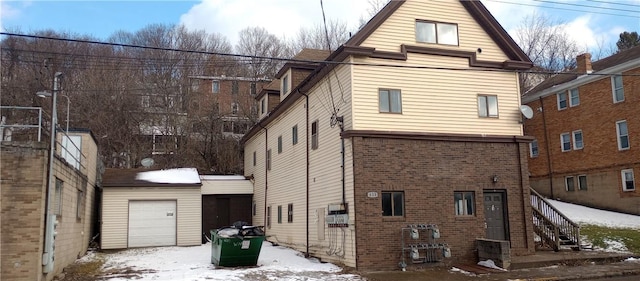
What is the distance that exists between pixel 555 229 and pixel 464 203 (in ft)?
13.8

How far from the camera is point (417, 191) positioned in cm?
1612

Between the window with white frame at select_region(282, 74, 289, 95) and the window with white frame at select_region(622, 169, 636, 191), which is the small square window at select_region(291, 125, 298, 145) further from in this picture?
the window with white frame at select_region(622, 169, 636, 191)

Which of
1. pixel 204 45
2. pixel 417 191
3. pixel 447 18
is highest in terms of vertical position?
pixel 204 45

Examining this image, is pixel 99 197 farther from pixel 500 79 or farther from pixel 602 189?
pixel 602 189

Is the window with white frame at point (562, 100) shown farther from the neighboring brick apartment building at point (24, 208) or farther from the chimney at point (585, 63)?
the neighboring brick apartment building at point (24, 208)

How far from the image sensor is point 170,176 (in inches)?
993

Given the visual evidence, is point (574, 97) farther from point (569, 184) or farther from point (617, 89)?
point (569, 184)

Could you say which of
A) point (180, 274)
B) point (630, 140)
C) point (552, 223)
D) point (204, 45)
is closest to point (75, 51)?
point (204, 45)

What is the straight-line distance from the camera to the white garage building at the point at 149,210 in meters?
23.1

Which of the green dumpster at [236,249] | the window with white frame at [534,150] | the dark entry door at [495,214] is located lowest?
the green dumpster at [236,249]

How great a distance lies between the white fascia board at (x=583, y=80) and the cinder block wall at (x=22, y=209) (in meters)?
23.9

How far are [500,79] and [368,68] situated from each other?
511 cm

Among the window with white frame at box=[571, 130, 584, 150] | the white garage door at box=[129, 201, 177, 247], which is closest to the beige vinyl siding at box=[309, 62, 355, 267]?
the white garage door at box=[129, 201, 177, 247]

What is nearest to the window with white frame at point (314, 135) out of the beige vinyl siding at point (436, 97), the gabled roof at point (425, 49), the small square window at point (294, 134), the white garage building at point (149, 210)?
the gabled roof at point (425, 49)
